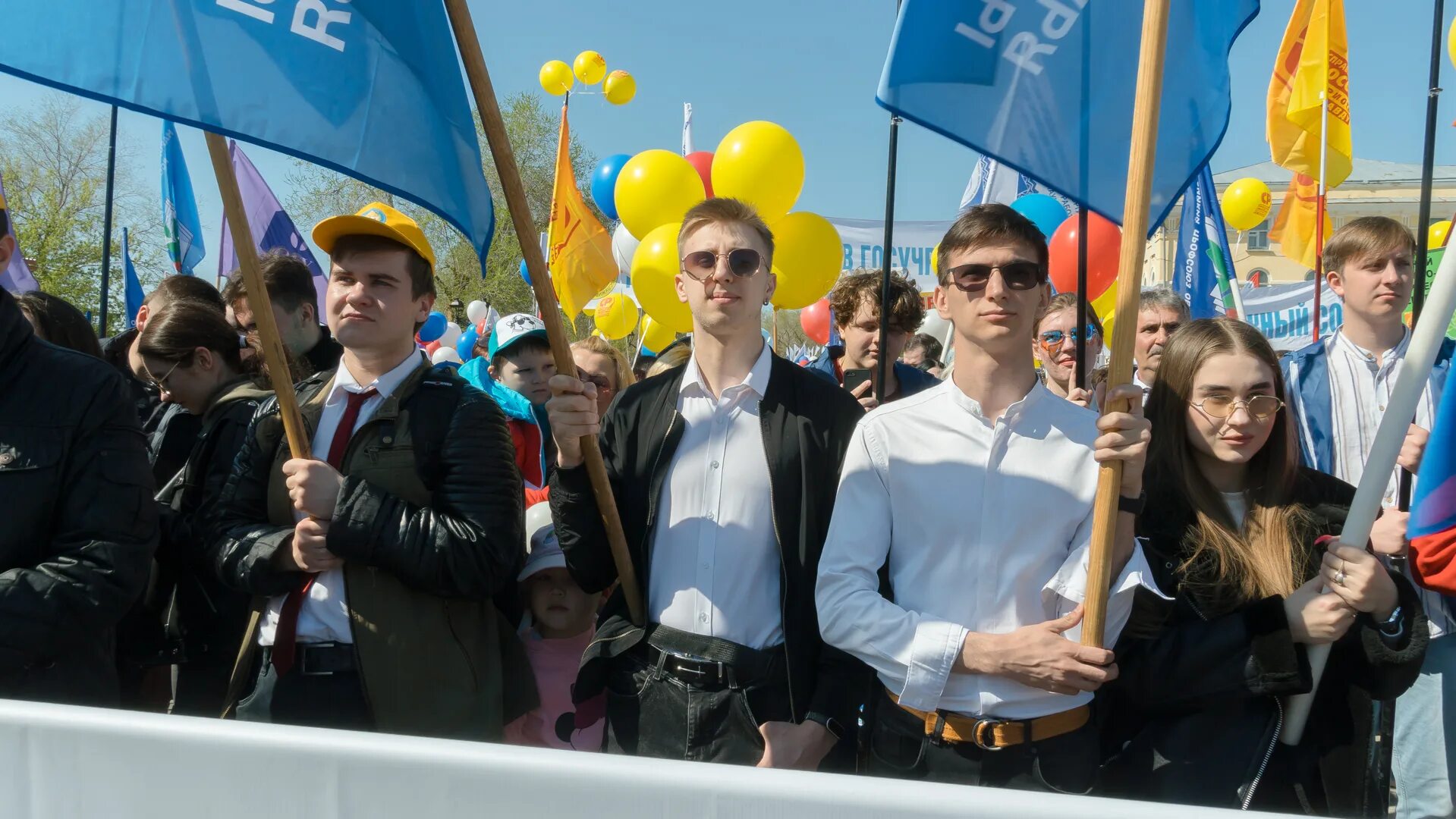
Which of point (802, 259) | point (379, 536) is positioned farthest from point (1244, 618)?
point (802, 259)

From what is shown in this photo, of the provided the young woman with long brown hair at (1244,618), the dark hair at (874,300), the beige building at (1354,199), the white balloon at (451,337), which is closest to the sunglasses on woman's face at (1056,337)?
the dark hair at (874,300)

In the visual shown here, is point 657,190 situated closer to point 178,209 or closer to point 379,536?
point 178,209

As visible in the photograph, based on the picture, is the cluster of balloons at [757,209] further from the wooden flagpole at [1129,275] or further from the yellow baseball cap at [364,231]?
the wooden flagpole at [1129,275]

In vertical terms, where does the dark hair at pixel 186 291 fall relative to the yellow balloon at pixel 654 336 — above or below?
below

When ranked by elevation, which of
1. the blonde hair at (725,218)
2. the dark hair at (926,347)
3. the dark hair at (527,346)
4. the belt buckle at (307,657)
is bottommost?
the belt buckle at (307,657)

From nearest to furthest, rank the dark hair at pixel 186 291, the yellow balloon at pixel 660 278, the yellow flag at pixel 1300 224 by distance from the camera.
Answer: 1. the dark hair at pixel 186 291
2. the yellow balloon at pixel 660 278
3. the yellow flag at pixel 1300 224

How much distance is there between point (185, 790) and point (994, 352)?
1.65m

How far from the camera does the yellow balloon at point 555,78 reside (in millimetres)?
12719

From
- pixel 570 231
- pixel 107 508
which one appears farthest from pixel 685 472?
pixel 570 231

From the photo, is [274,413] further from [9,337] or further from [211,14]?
[211,14]

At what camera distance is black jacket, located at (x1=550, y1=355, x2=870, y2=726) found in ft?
7.72

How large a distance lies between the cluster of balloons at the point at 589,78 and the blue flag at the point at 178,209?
571 centimetres

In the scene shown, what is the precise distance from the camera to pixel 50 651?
2.11 meters

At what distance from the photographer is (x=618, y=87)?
1347cm
